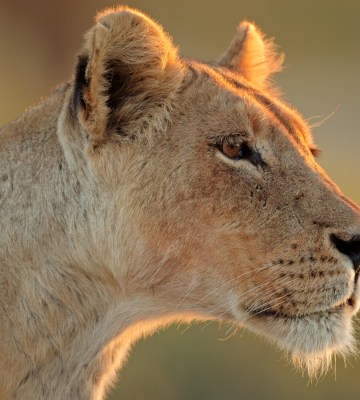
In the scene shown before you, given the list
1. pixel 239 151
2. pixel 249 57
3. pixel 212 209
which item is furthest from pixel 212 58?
pixel 212 209

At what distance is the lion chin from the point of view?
3.26 meters

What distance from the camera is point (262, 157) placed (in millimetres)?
3393

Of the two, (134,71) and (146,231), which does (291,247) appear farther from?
(134,71)

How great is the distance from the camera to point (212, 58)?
11.6 meters

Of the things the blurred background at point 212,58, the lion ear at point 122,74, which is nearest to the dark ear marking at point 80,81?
the lion ear at point 122,74

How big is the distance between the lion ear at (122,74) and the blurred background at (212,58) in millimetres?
2624

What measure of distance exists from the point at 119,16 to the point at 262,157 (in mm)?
599

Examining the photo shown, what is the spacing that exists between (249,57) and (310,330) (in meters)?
1.30

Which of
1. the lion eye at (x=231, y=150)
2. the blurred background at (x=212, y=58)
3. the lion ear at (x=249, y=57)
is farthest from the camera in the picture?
the blurred background at (x=212, y=58)

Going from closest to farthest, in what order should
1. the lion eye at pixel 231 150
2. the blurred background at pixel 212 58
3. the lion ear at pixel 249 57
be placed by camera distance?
the lion eye at pixel 231 150 < the lion ear at pixel 249 57 < the blurred background at pixel 212 58

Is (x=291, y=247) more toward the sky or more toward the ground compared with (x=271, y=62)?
more toward the ground

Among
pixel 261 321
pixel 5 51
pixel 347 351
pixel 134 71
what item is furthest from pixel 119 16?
pixel 5 51

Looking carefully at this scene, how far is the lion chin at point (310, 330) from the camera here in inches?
128

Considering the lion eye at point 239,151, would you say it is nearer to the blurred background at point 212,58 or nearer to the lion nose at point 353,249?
the lion nose at point 353,249
